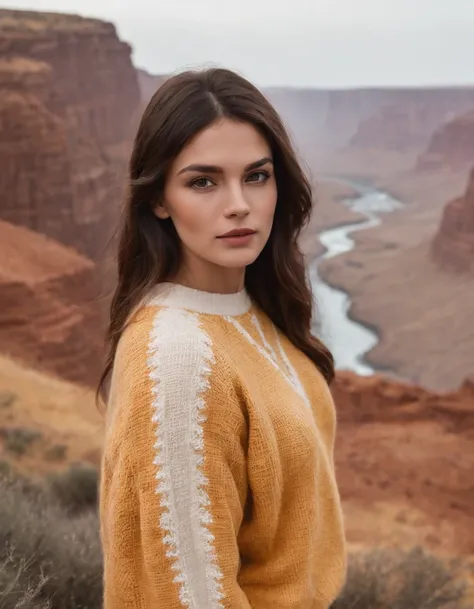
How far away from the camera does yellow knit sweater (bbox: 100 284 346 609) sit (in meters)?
1.13

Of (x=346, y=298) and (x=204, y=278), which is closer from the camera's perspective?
(x=204, y=278)

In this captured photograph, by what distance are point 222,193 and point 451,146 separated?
138 feet

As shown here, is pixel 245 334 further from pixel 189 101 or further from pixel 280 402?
pixel 189 101

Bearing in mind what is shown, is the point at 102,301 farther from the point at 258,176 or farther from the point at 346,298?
the point at 346,298

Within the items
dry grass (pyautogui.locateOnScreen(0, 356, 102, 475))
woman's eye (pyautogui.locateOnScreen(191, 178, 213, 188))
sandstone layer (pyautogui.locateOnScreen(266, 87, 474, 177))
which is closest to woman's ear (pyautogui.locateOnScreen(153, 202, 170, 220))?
woman's eye (pyautogui.locateOnScreen(191, 178, 213, 188))

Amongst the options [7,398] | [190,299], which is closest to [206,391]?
[190,299]

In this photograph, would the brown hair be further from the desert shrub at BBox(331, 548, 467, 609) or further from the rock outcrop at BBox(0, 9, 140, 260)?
the rock outcrop at BBox(0, 9, 140, 260)

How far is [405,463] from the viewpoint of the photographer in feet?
24.9

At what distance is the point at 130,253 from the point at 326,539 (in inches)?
33.0

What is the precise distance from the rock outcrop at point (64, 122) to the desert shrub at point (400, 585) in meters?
5.35

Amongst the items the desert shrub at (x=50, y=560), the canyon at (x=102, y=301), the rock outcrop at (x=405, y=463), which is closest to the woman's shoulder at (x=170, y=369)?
the canyon at (x=102, y=301)

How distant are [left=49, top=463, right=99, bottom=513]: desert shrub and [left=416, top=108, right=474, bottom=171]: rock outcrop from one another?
37.7 meters

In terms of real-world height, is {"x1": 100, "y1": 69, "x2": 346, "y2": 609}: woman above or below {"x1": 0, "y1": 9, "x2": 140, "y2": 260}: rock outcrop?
above

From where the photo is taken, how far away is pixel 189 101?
1268 millimetres
